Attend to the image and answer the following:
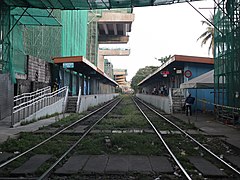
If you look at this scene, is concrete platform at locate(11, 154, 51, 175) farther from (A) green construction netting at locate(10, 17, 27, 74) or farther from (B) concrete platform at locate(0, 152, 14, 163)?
(A) green construction netting at locate(10, 17, 27, 74)

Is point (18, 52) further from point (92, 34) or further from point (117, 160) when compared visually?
point (92, 34)

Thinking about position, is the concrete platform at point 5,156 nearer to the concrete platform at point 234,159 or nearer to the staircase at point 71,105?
the concrete platform at point 234,159

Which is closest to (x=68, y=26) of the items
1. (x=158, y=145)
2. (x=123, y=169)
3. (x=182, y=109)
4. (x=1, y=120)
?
(x=182, y=109)

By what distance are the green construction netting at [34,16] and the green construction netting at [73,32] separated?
1458 cm

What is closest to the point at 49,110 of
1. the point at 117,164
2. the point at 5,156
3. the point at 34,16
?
the point at 34,16

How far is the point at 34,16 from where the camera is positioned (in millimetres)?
20047

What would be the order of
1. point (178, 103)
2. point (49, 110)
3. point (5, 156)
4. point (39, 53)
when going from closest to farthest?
point (5, 156) < point (49, 110) < point (178, 103) < point (39, 53)

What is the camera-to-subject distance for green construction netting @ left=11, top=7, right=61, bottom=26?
19.2 meters

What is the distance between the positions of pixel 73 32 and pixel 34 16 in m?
23.1

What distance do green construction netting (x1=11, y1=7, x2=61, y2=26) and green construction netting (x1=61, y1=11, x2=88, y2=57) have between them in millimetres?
14583

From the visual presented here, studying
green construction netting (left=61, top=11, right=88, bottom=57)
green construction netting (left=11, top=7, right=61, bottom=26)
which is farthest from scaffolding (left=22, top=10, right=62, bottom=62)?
green construction netting (left=61, top=11, right=88, bottom=57)

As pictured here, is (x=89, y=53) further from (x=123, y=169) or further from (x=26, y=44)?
(x=123, y=169)

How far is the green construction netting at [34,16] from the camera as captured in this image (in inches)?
758

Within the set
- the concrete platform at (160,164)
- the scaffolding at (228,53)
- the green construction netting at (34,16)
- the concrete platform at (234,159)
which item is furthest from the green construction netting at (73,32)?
the concrete platform at (234,159)
